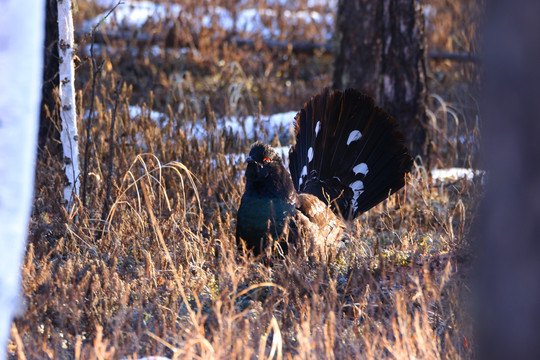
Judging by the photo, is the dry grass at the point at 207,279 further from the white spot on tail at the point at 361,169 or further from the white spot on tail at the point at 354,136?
the white spot on tail at the point at 354,136

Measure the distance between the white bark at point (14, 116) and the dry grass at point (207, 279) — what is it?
596 mm

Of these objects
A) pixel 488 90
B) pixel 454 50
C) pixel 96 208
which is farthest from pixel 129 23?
pixel 488 90

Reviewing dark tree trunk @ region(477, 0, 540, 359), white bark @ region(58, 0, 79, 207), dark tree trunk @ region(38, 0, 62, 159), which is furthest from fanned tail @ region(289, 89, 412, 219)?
dark tree trunk @ region(477, 0, 540, 359)

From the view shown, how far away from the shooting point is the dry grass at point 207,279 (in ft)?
8.66

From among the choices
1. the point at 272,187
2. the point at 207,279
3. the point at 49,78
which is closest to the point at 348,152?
the point at 272,187

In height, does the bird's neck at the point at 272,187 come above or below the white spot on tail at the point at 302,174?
above

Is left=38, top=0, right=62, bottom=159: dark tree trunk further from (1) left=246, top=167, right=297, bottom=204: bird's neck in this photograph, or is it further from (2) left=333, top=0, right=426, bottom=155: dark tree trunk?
(2) left=333, top=0, right=426, bottom=155: dark tree trunk

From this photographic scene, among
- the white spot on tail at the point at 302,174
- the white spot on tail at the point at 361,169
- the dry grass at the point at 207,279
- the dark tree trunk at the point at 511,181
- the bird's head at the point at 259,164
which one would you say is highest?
the dark tree trunk at the point at 511,181

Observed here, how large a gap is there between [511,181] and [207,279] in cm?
209

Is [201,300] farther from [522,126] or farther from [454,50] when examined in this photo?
[454,50]

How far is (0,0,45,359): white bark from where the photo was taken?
1.80m

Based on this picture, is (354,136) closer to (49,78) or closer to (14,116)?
(49,78)

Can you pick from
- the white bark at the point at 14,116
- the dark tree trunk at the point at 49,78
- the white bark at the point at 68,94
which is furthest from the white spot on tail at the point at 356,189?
the white bark at the point at 14,116

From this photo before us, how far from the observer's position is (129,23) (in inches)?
397
